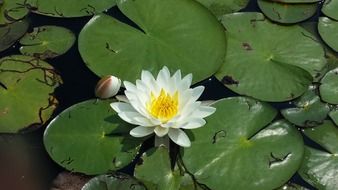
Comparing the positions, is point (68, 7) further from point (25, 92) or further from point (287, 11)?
point (287, 11)

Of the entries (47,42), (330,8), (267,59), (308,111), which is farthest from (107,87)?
(330,8)

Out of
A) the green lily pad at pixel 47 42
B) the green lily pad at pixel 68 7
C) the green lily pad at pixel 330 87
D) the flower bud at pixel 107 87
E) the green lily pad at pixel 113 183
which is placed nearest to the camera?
the green lily pad at pixel 113 183

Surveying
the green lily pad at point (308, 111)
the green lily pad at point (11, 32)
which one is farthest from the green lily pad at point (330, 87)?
the green lily pad at point (11, 32)

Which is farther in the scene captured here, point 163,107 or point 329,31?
point 329,31

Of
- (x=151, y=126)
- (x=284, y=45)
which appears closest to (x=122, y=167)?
(x=151, y=126)

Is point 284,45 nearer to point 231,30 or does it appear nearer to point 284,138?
point 231,30

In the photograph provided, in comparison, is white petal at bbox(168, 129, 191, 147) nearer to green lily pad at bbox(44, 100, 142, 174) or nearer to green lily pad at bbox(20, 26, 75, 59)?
green lily pad at bbox(44, 100, 142, 174)

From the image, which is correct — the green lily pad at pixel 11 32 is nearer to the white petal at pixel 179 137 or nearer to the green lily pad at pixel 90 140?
the green lily pad at pixel 90 140
